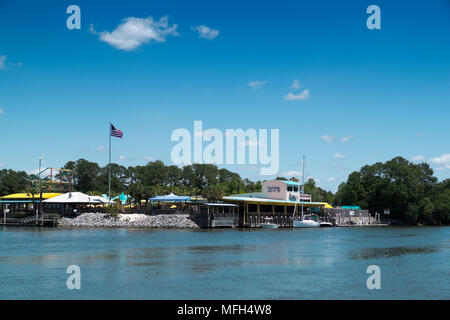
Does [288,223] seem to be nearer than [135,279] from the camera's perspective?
No

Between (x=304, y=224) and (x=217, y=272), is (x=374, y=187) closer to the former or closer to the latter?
(x=304, y=224)

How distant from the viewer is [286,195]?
108312 millimetres

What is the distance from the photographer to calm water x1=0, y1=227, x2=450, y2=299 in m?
27.1

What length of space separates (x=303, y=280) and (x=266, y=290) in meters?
4.45

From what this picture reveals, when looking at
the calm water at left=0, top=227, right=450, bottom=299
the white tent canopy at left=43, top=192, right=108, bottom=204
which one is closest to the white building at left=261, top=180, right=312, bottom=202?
the white tent canopy at left=43, top=192, right=108, bottom=204

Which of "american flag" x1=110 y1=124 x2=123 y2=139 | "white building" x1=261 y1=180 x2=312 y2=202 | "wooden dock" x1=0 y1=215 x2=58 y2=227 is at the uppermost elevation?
"american flag" x1=110 y1=124 x2=123 y2=139

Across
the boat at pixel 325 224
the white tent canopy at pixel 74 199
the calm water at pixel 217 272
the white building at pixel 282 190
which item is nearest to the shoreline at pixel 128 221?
the white tent canopy at pixel 74 199

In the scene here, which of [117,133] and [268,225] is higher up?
[117,133]

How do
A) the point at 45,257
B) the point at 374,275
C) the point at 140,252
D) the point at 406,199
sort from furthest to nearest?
the point at 406,199 → the point at 140,252 → the point at 45,257 → the point at 374,275

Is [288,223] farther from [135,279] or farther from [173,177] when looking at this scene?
[173,177]

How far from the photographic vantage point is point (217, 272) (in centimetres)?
3381

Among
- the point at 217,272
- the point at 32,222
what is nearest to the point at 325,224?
the point at 32,222

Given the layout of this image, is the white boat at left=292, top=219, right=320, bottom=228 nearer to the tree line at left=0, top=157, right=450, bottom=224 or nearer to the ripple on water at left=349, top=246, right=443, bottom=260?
the tree line at left=0, top=157, right=450, bottom=224
